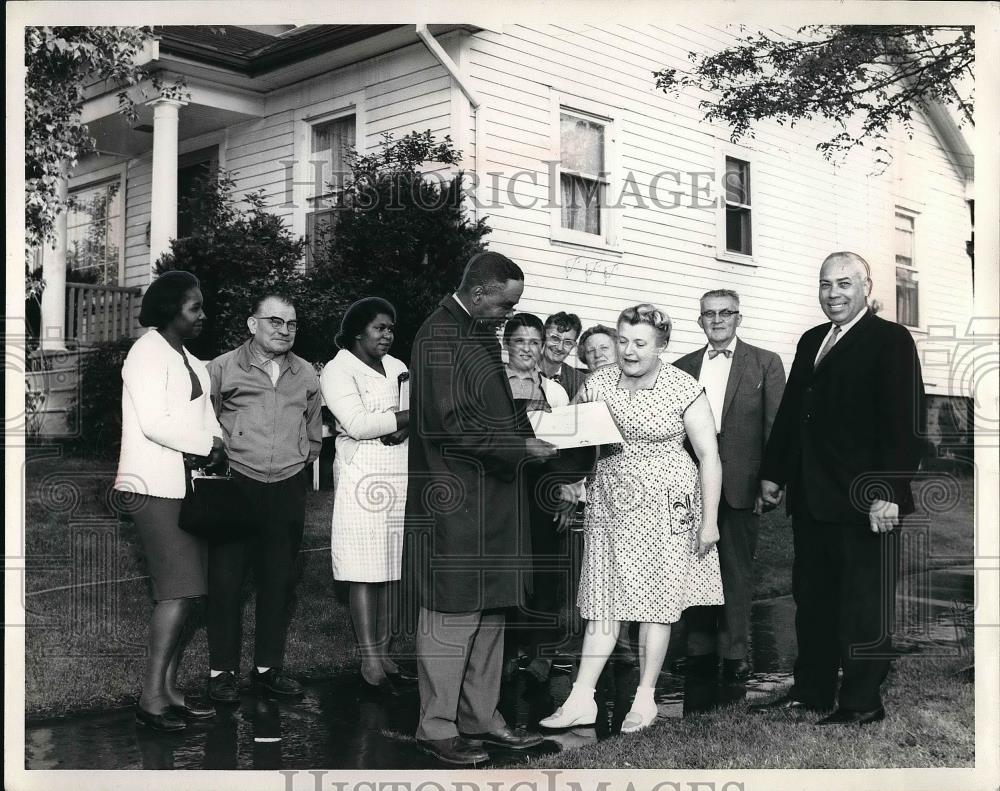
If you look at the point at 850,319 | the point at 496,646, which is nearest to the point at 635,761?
the point at 496,646

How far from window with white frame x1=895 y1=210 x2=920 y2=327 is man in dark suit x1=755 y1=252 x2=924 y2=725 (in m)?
0.64

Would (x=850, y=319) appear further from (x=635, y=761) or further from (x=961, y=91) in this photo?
(x=635, y=761)

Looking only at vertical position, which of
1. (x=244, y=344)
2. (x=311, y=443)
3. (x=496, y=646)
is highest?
(x=244, y=344)

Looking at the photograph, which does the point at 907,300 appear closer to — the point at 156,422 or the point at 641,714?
the point at 641,714

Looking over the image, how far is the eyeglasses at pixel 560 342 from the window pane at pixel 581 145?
2.82 ft

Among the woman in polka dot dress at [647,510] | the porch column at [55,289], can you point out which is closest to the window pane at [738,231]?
the woman in polka dot dress at [647,510]

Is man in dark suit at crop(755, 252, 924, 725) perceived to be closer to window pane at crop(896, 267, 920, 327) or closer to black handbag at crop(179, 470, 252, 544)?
window pane at crop(896, 267, 920, 327)

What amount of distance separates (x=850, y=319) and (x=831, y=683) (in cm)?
169

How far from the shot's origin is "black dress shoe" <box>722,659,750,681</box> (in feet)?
18.9

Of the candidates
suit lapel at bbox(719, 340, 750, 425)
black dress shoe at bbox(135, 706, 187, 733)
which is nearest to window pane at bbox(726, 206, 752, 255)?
suit lapel at bbox(719, 340, 750, 425)

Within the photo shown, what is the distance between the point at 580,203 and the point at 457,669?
95.4 inches

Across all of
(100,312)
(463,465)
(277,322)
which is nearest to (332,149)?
(277,322)

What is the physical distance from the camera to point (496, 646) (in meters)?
4.75

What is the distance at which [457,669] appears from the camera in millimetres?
4582
